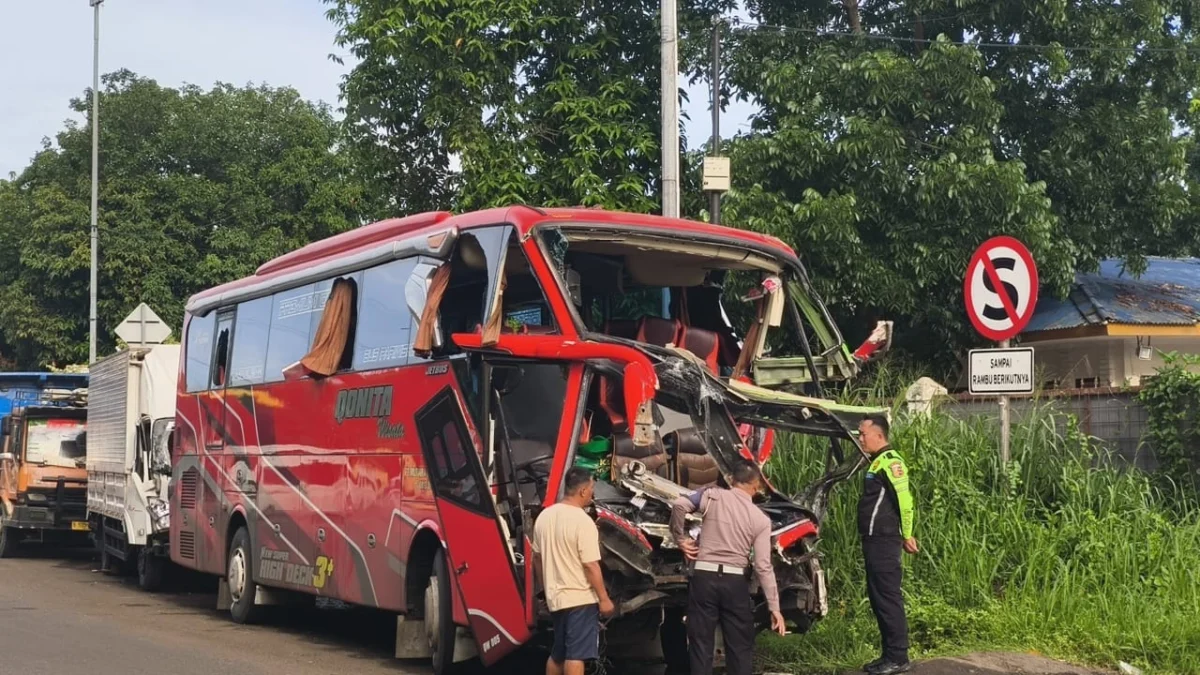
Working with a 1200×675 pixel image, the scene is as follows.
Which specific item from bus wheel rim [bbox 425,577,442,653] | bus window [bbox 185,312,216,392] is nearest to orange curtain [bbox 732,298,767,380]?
bus wheel rim [bbox 425,577,442,653]

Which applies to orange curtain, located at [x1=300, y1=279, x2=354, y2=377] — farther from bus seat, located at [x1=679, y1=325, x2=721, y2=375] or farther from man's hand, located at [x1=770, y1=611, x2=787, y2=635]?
man's hand, located at [x1=770, y1=611, x2=787, y2=635]

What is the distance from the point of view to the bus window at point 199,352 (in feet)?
55.1

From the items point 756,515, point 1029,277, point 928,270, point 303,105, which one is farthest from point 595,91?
point 303,105

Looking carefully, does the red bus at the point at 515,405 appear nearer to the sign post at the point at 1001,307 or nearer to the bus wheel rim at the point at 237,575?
the sign post at the point at 1001,307

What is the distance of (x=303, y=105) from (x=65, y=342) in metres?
8.55

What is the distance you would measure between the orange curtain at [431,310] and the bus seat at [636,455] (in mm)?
1528

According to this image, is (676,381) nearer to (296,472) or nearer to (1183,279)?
(296,472)

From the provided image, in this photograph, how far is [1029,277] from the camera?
11.0 m

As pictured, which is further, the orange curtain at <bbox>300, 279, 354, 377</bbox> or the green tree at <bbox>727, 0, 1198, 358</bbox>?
the green tree at <bbox>727, 0, 1198, 358</bbox>

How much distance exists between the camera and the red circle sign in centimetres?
1108

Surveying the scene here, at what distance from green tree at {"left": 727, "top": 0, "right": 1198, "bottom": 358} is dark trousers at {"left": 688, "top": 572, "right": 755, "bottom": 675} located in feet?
30.0

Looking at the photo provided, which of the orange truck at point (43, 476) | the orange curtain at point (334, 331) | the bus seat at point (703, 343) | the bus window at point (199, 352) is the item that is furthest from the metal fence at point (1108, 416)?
the orange truck at point (43, 476)

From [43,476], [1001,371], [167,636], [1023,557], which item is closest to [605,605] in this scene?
[1001,371]

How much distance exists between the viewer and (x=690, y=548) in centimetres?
927
